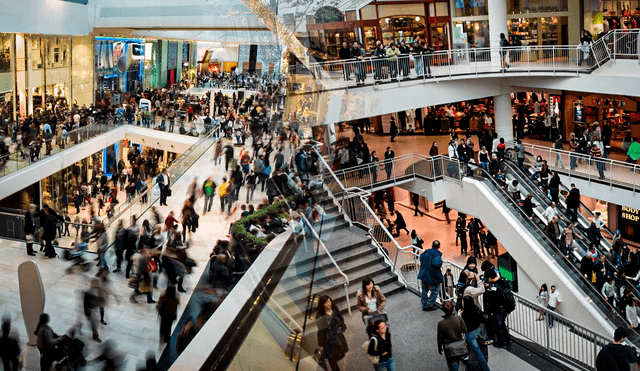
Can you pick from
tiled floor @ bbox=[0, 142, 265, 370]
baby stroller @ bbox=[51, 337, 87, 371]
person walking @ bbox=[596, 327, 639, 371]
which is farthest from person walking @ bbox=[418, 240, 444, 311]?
baby stroller @ bbox=[51, 337, 87, 371]

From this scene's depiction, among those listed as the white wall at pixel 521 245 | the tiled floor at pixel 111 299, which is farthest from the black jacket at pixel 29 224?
the white wall at pixel 521 245

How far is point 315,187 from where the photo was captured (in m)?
13.0

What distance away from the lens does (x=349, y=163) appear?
66.2 feet

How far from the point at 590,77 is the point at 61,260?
15662 mm

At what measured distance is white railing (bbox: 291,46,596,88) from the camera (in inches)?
805

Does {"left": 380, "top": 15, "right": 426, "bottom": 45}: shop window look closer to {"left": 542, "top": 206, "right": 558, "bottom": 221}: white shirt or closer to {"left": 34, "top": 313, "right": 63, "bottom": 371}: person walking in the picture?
{"left": 542, "top": 206, "right": 558, "bottom": 221}: white shirt

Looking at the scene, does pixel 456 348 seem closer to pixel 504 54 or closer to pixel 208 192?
pixel 208 192

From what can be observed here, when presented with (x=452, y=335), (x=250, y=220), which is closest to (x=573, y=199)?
(x=250, y=220)

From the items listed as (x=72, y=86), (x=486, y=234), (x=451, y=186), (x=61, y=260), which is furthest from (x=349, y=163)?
(x=72, y=86)

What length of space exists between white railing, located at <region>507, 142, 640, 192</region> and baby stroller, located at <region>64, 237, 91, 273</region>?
1320 cm

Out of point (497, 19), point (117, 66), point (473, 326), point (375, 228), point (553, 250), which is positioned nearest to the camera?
point (473, 326)

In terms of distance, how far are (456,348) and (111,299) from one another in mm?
4633

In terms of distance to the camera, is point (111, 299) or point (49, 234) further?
point (49, 234)

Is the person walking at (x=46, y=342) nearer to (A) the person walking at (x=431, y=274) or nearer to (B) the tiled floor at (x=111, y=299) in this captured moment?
(B) the tiled floor at (x=111, y=299)
